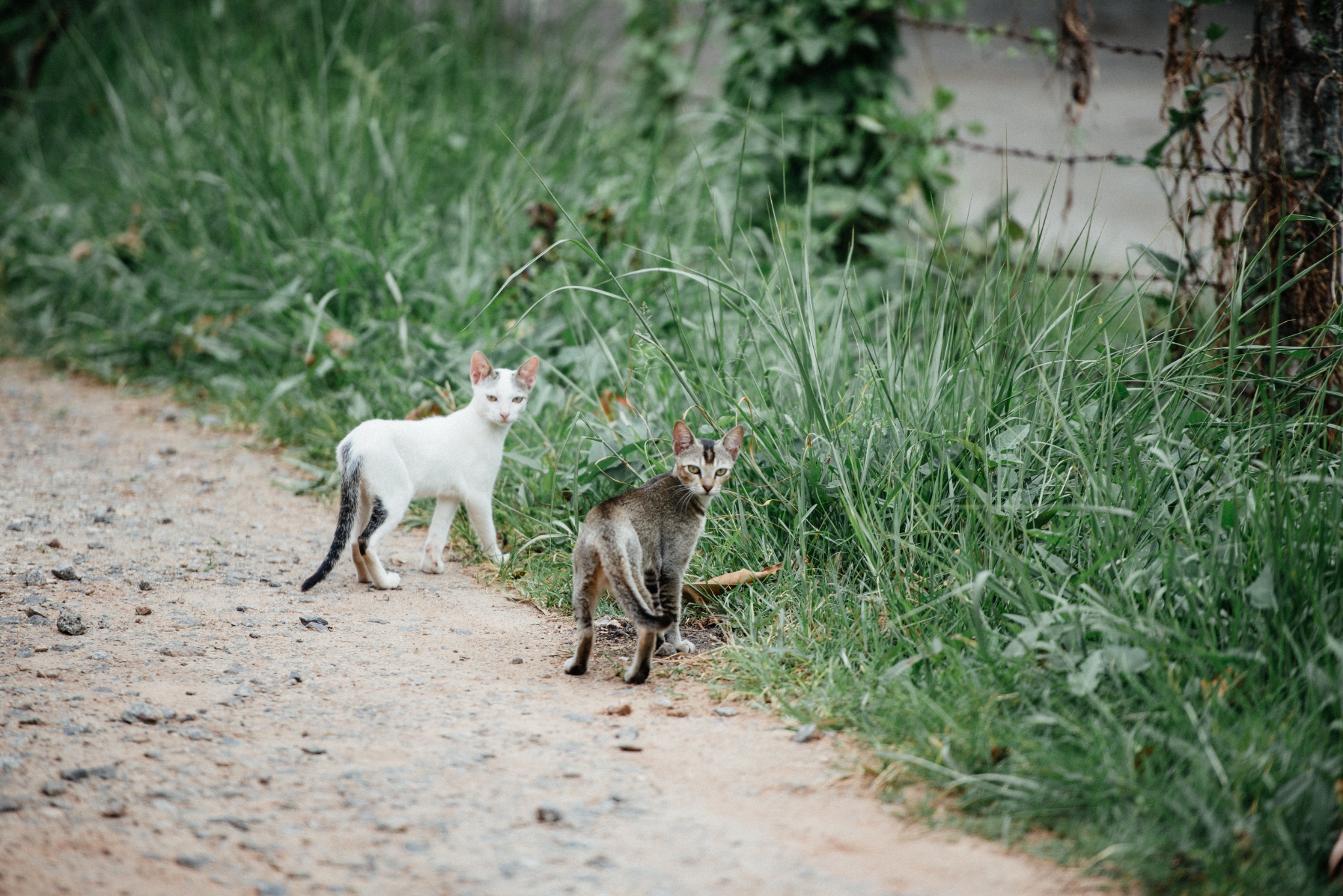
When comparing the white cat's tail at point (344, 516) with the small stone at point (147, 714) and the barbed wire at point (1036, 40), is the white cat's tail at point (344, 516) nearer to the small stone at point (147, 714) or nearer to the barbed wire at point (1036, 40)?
the small stone at point (147, 714)

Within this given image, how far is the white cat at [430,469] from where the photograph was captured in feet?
10.9

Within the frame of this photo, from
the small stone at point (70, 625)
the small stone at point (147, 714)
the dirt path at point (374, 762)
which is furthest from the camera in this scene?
the small stone at point (70, 625)

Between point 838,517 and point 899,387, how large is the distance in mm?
455

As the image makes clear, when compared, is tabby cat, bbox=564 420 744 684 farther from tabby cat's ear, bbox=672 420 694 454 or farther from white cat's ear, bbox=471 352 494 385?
white cat's ear, bbox=471 352 494 385

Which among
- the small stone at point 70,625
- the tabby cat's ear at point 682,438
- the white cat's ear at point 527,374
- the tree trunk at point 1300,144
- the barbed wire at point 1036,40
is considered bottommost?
the small stone at point 70,625

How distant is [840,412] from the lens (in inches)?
130

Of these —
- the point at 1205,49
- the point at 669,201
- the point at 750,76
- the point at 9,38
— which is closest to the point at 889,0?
the point at 750,76

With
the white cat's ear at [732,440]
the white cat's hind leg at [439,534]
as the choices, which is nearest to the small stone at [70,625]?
the white cat's hind leg at [439,534]

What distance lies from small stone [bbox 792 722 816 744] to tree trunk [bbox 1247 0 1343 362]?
6.38 ft

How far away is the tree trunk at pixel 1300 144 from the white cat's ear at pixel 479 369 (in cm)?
244

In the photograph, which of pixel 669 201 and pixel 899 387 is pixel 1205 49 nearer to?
pixel 899 387

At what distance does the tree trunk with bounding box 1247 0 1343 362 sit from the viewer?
3.29 m

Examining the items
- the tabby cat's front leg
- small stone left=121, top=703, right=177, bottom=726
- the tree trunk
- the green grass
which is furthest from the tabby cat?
the tree trunk

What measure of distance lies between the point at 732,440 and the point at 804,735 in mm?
876
